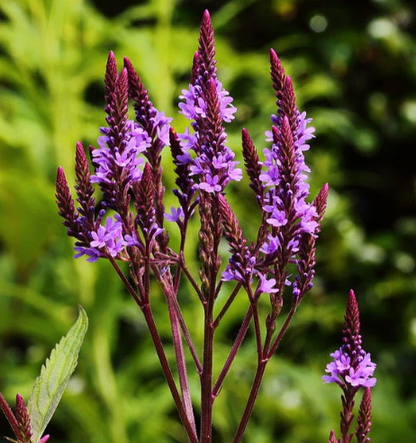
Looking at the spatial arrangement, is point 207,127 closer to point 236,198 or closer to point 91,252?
point 91,252

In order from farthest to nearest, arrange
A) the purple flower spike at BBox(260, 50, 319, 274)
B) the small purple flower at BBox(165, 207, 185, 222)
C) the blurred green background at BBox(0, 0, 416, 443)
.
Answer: the blurred green background at BBox(0, 0, 416, 443), the small purple flower at BBox(165, 207, 185, 222), the purple flower spike at BBox(260, 50, 319, 274)

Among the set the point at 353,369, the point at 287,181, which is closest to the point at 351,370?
the point at 353,369

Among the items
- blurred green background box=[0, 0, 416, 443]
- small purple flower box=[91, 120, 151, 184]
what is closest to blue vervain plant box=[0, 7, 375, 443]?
small purple flower box=[91, 120, 151, 184]

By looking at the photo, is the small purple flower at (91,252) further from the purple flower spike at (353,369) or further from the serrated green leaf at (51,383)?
the purple flower spike at (353,369)

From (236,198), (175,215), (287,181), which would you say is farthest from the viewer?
(236,198)

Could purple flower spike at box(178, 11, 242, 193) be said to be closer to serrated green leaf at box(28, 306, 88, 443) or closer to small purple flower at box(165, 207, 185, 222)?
small purple flower at box(165, 207, 185, 222)

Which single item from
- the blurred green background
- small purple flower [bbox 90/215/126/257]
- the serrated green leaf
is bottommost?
the serrated green leaf

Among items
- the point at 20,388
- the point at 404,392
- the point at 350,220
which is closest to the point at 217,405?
the point at 20,388
